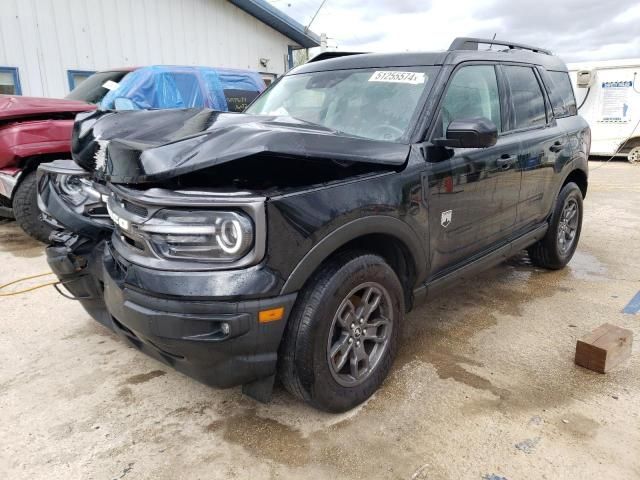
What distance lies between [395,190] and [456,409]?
1.19 metres

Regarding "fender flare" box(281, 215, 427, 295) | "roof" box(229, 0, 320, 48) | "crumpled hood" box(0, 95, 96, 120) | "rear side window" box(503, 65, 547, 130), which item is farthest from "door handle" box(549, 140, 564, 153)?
"roof" box(229, 0, 320, 48)

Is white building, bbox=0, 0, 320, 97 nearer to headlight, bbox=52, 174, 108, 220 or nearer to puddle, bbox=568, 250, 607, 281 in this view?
headlight, bbox=52, 174, 108, 220

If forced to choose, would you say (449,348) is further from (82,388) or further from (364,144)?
(82,388)

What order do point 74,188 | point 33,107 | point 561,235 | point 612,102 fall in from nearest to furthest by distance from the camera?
point 74,188, point 561,235, point 33,107, point 612,102

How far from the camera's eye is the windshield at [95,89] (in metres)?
6.64

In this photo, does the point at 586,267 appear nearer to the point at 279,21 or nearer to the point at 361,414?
the point at 361,414

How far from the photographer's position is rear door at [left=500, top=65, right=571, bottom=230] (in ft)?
12.0

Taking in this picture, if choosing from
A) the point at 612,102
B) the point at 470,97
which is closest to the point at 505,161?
the point at 470,97

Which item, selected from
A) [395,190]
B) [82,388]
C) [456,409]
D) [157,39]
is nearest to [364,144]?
[395,190]

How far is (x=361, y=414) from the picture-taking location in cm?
251

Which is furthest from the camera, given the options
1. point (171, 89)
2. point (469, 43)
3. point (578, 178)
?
point (171, 89)

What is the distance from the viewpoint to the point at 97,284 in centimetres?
266

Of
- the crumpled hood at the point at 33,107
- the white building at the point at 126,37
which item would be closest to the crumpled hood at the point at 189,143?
the crumpled hood at the point at 33,107

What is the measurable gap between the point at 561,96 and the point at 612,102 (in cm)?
1148
